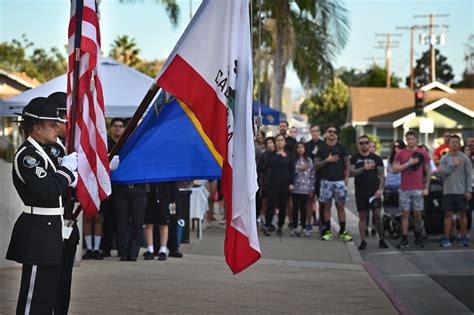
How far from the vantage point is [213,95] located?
7.34m

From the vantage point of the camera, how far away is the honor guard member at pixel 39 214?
6.61m

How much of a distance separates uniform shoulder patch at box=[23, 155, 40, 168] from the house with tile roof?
56.9 m

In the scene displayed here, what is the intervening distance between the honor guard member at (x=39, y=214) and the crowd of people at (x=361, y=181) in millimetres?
10549

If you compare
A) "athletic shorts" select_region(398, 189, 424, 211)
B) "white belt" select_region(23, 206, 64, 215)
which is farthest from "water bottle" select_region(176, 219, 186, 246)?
"white belt" select_region(23, 206, 64, 215)

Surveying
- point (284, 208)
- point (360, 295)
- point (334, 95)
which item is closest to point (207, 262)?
point (360, 295)

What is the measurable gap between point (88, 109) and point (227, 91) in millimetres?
1058

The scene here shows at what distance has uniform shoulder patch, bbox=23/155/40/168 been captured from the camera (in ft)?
21.5

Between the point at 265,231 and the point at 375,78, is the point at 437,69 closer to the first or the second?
the point at 375,78

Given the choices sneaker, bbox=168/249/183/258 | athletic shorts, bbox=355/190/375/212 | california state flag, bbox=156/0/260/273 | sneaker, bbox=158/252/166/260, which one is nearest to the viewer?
california state flag, bbox=156/0/260/273

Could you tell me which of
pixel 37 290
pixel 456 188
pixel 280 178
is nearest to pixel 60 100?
pixel 37 290

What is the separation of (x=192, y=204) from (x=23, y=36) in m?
48.3

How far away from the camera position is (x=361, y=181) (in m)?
16.9

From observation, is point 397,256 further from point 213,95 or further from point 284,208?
point 213,95

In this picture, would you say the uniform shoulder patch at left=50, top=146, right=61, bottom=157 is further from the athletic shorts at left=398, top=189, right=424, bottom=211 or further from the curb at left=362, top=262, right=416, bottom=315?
the athletic shorts at left=398, top=189, right=424, bottom=211
